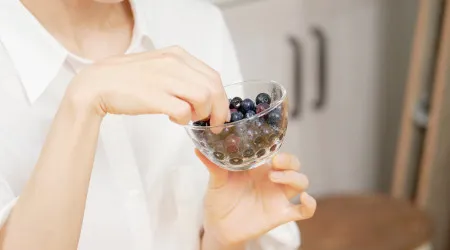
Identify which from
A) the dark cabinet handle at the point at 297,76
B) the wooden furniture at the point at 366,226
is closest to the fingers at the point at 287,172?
the wooden furniture at the point at 366,226

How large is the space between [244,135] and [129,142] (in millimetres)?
258

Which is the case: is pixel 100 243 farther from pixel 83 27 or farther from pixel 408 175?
pixel 408 175

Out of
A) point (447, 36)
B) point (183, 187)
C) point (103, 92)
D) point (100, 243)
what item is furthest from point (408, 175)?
point (103, 92)

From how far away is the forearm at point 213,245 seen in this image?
0.88 metres

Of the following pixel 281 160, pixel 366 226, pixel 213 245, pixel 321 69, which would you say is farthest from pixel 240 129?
pixel 321 69

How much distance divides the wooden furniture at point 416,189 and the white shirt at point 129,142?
Answer: 0.93 m

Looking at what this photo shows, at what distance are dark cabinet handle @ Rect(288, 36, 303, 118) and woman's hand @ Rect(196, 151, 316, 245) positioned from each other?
4.00ft

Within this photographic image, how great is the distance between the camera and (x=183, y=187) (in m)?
0.97

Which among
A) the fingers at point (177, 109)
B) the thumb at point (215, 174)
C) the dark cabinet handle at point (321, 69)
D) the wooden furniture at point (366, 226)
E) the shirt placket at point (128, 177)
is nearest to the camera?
the fingers at point (177, 109)

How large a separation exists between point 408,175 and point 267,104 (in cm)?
151

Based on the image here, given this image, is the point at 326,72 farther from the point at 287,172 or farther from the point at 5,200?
the point at 5,200

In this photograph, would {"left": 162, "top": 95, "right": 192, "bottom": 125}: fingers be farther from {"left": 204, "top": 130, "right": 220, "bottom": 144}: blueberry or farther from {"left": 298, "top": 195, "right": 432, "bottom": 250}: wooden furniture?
{"left": 298, "top": 195, "right": 432, "bottom": 250}: wooden furniture

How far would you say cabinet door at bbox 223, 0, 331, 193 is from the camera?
6.17ft

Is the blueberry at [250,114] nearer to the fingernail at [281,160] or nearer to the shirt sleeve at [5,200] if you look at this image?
Result: the fingernail at [281,160]
